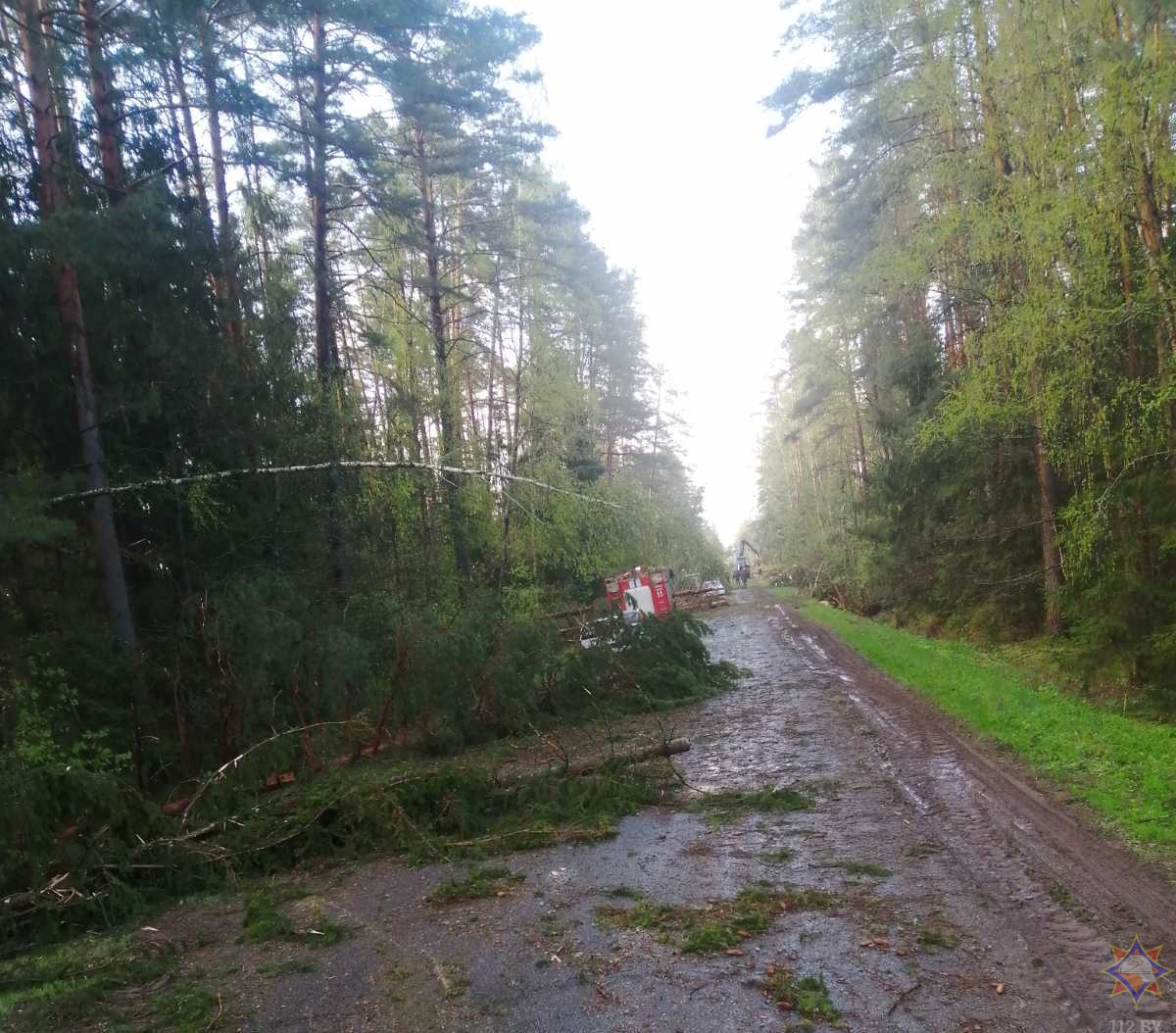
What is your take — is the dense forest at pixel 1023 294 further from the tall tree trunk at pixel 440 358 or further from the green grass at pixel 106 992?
the green grass at pixel 106 992

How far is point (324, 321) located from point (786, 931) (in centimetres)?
1259

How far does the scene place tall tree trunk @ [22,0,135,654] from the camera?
9.49m

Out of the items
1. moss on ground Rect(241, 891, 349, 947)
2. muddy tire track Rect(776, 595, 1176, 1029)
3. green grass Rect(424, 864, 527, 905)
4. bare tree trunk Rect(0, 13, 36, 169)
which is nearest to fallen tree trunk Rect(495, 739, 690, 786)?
green grass Rect(424, 864, 527, 905)

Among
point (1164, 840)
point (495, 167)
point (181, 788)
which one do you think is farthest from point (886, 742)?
point (495, 167)

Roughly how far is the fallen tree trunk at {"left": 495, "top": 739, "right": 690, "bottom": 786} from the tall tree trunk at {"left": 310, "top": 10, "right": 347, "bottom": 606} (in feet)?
16.9

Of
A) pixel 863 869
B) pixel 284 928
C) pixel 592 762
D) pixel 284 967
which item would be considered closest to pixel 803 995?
pixel 863 869

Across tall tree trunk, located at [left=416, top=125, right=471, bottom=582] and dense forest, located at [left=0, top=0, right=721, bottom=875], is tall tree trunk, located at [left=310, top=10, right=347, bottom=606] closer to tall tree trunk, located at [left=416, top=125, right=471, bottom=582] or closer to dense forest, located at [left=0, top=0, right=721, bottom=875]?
dense forest, located at [left=0, top=0, right=721, bottom=875]

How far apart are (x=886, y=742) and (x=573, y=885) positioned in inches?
189

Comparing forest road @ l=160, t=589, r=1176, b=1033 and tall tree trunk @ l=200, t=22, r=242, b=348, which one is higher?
tall tree trunk @ l=200, t=22, r=242, b=348

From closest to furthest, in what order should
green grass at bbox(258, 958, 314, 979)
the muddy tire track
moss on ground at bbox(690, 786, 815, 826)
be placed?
the muddy tire track, green grass at bbox(258, 958, 314, 979), moss on ground at bbox(690, 786, 815, 826)

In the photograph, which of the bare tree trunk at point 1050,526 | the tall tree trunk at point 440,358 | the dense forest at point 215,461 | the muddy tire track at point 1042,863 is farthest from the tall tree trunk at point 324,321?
the bare tree trunk at point 1050,526

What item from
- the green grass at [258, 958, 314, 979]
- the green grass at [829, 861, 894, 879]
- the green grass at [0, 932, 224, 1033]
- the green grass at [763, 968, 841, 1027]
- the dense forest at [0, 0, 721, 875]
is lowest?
the green grass at [829, 861, 894, 879]

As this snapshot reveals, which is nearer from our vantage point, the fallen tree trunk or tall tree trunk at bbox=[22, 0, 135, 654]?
the fallen tree trunk

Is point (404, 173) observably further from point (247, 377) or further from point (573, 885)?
point (573, 885)
